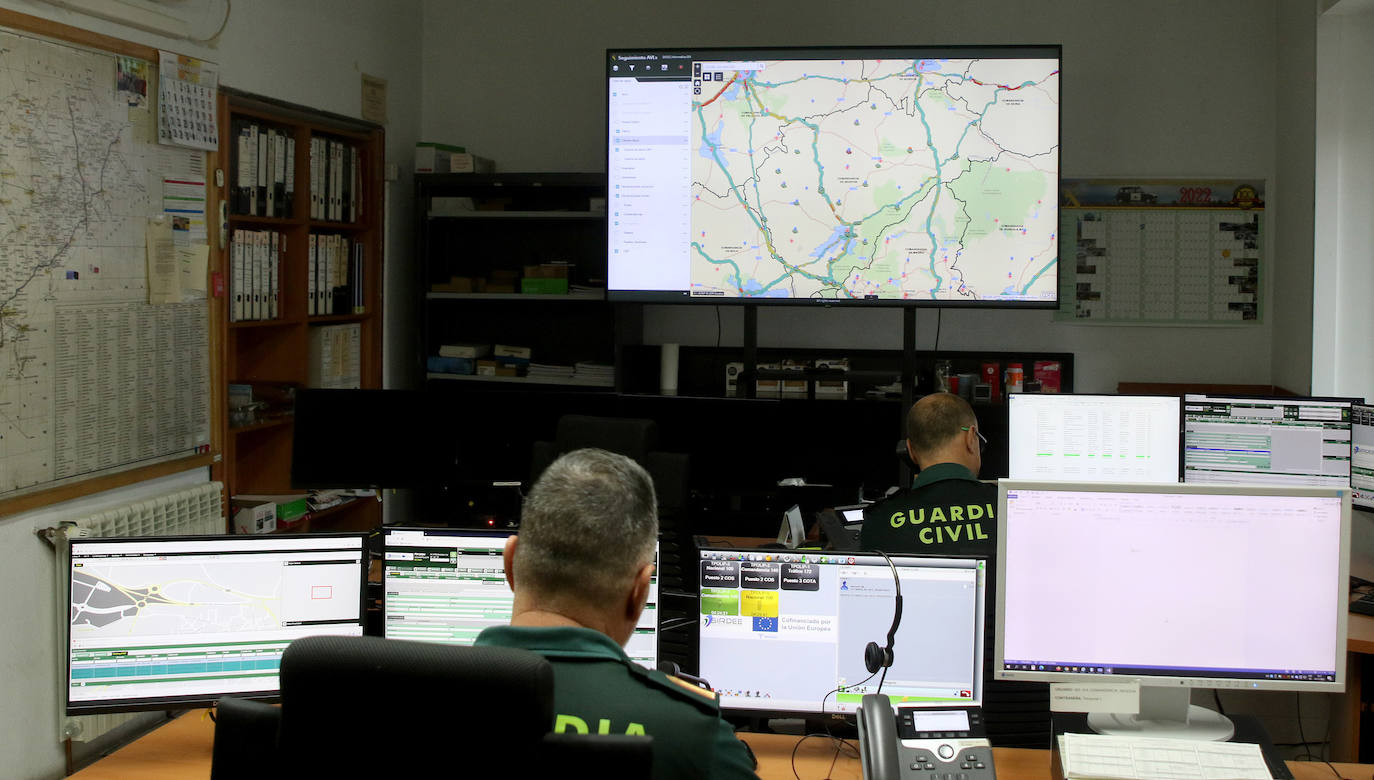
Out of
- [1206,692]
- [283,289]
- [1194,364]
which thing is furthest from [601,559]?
[1194,364]

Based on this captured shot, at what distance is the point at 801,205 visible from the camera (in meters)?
4.24

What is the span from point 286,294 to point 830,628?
10.3 ft

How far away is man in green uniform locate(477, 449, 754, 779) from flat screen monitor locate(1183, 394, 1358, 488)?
2542 mm

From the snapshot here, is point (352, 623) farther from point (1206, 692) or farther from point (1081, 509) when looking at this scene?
point (1206, 692)

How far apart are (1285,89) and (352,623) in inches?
174

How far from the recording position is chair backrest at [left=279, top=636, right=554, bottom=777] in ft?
3.50

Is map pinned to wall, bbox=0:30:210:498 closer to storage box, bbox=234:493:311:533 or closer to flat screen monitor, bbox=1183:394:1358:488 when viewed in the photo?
storage box, bbox=234:493:311:533

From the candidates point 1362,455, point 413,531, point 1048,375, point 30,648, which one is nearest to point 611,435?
point 413,531

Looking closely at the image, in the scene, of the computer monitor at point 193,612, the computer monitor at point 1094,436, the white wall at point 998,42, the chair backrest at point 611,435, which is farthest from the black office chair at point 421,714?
the white wall at point 998,42

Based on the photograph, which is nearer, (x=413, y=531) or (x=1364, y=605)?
(x=413, y=531)

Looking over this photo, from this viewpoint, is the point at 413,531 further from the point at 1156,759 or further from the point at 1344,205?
the point at 1344,205

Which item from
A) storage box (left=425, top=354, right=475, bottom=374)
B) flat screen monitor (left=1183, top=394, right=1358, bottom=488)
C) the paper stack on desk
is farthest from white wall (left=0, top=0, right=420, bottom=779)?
flat screen monitor (left=1183, top=394, right=1358, bottom=488)

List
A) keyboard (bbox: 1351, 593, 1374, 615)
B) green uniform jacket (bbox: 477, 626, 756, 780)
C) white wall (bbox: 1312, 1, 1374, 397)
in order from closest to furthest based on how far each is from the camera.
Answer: green uniform jacket (bbox: 477, 626, 756, 780)
keyboard (bbox: 1351, 593, 1374, 615)
white wall (bbox: 1312, 1, 1374, 397)

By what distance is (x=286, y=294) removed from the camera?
14.9 ft
